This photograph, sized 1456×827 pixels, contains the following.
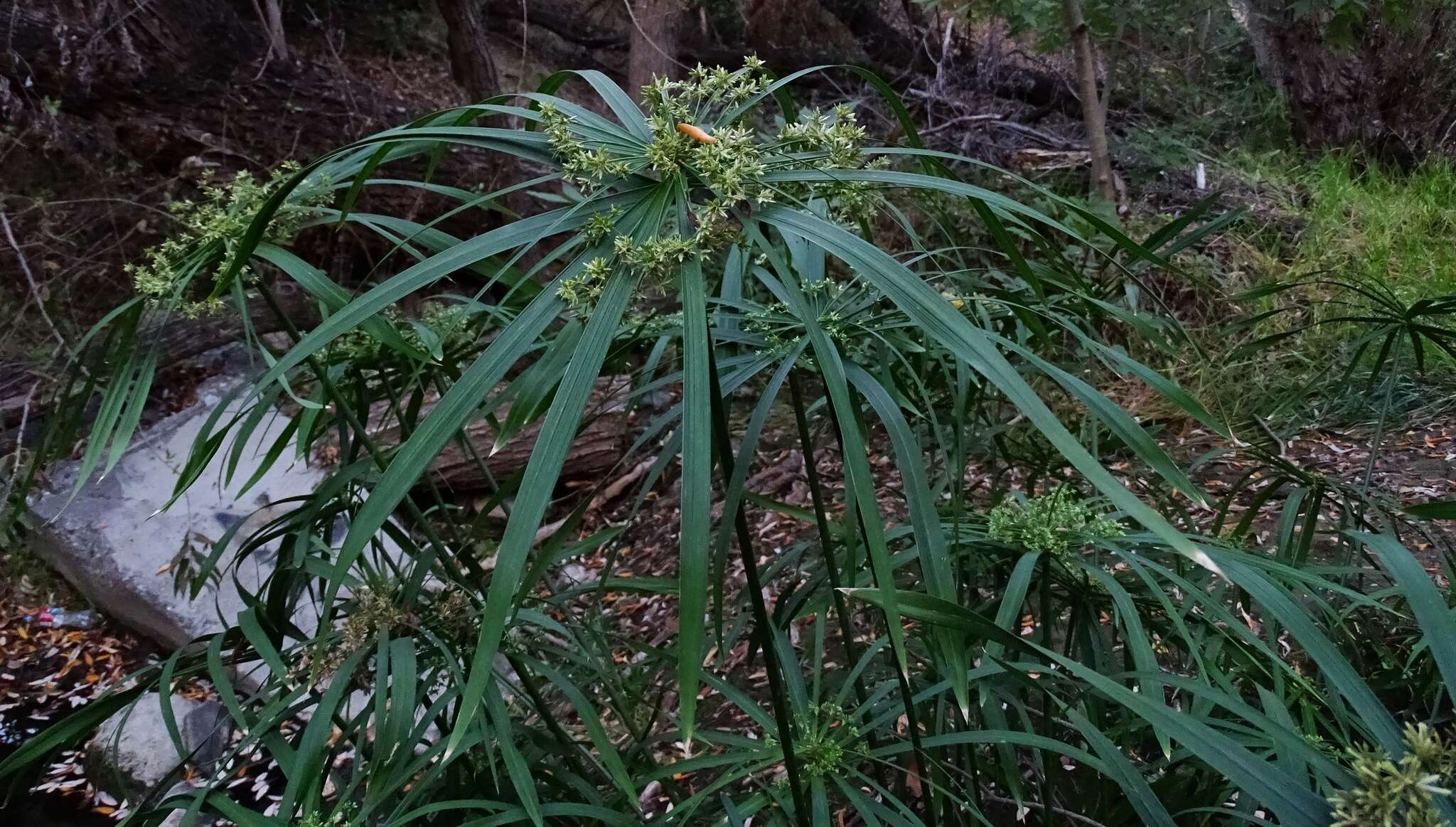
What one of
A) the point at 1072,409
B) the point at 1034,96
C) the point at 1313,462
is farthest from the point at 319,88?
the point at 1313,462

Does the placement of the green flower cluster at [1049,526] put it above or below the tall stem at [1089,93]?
below

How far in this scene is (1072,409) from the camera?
246cm

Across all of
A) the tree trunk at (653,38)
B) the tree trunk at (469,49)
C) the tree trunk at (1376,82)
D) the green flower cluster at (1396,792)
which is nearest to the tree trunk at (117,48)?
the tree trunk at (469,49)

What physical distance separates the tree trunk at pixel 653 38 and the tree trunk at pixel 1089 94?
66.2 inches

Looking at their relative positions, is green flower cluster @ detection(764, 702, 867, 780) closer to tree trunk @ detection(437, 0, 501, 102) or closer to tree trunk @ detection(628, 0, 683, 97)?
tree trunk @ detection(628, 0, 683, 97)

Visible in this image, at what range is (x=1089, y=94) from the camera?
7.81 feet

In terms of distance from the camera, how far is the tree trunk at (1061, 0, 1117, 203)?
2.24 m

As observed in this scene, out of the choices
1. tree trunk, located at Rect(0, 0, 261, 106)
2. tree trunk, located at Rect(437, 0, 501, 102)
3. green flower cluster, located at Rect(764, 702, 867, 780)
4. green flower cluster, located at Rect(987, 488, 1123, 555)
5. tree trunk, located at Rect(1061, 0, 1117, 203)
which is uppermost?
tree trunk, located at Rect(0, 0, 261, 106)

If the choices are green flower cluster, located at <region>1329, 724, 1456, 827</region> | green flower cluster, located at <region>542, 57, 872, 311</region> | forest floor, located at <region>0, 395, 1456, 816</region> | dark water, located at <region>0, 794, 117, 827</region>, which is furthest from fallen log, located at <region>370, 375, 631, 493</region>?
green flower cluster, located at <region>1329, 724, 1456, 827</region>

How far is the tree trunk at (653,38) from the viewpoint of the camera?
3.56 metres

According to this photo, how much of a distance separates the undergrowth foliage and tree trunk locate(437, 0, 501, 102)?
284 cm

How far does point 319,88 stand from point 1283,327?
3.84 m

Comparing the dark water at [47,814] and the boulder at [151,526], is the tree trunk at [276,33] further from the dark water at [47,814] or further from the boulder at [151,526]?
the dark water at [47,814]

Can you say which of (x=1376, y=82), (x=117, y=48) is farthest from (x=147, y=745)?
(x=1376, y=82)
